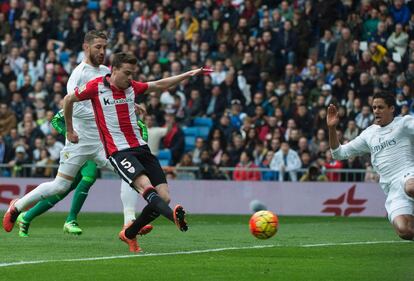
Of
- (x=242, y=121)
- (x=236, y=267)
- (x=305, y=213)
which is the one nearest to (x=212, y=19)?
(x=242, y=121)

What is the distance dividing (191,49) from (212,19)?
117cm

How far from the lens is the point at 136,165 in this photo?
12523mm

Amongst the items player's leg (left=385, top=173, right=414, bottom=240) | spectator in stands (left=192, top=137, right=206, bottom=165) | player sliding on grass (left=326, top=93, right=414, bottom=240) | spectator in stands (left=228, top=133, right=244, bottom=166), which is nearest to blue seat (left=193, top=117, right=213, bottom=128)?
spectator in stands (left=192, top=137, right=206, bottom=165)

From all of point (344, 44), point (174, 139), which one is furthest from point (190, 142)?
point (344, 44)

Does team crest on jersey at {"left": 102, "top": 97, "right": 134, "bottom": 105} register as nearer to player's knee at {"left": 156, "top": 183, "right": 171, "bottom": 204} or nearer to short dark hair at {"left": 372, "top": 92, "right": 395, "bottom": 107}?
player's knee at {"left": 156, "top": 183, "right": 171, "bottom": 204}

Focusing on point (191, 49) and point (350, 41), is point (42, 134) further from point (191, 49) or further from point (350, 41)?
point (350, 41)

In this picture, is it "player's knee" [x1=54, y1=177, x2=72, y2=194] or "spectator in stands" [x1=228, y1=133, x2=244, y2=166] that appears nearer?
"player's knee" [x1=54, y1=177, x2=72, y2=194]

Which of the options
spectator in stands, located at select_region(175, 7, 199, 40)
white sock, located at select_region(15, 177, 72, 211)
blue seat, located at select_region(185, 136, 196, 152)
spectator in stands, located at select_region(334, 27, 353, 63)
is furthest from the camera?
spectator in stands, located at select_region(175, 7, 199, 40)

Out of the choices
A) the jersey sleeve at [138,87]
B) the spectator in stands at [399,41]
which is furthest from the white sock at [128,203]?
the spectator in stands at [399,41]

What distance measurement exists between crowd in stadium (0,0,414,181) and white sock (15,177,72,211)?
33.1 ft

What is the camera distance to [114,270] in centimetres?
1059

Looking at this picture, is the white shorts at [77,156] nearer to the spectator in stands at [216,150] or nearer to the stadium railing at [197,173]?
the stadium railing at [197,173]

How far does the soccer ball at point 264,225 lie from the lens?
44.2ft

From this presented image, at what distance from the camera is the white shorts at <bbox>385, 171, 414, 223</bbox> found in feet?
42.7
